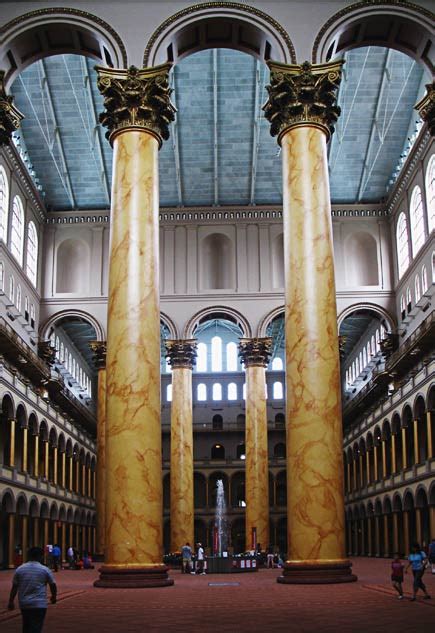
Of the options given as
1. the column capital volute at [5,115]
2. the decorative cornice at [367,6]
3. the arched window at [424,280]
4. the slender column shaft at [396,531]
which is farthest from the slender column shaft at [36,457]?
the decorative cornice at [367,6]

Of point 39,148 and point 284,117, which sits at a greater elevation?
point 39,148

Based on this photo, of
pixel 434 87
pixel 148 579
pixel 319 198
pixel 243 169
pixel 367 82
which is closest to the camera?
pixel 148 579

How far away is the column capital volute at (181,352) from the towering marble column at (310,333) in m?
22.2

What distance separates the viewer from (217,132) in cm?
3662

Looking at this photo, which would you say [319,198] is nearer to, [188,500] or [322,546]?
[322,546]

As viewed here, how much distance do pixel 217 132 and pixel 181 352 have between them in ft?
31.6

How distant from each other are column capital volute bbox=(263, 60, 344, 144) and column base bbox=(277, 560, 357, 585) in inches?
316

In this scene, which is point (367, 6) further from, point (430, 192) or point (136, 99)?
point (430, 192)

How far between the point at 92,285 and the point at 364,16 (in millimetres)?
23887

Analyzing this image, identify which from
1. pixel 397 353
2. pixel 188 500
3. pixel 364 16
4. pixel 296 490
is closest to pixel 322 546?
pixel 296 490

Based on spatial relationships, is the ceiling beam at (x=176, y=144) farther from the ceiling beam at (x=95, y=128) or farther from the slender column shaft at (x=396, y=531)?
the slender column shaft at (x=396, y=531)

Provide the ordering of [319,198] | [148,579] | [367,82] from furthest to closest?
[367,82] → [319,198] → [148,579]

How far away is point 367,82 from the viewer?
111 feet

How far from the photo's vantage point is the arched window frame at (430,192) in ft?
115
